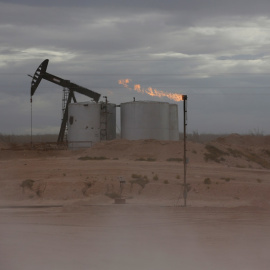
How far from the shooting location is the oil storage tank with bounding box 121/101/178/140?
46.6 metres

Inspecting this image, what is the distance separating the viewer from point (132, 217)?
62.4 ft

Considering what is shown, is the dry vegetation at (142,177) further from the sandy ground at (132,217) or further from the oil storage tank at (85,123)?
the oil storage tank at (85,123)

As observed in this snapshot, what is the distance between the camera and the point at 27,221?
18.2 m

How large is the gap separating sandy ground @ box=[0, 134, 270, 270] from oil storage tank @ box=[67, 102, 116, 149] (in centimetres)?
989

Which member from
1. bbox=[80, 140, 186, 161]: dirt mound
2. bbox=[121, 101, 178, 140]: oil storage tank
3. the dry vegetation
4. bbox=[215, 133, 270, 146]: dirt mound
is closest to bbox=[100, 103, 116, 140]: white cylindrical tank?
bbox=[121, 101, 178, 140]: oil storage tank

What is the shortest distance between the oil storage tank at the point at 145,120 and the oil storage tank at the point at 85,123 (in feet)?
7.23

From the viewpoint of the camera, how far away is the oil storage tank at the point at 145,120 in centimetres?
4659

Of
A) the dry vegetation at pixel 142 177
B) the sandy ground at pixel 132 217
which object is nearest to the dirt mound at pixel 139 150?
the dry vegetation at pixel 142 177

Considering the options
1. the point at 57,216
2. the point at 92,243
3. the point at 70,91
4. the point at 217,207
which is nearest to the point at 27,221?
the point at 57,216

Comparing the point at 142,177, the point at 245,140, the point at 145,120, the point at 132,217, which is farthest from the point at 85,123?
the point at 132,217

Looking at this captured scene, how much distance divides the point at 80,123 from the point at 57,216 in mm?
29843

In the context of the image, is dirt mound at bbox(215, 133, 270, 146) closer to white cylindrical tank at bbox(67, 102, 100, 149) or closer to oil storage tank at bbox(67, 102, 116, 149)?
oil storage tank at bbox(67, 102, 116, 149)

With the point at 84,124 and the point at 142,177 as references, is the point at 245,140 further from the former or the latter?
the point at 142,177

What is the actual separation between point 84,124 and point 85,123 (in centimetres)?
13
